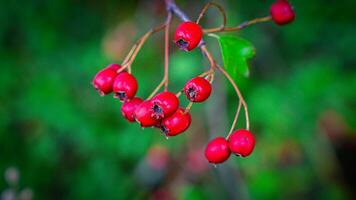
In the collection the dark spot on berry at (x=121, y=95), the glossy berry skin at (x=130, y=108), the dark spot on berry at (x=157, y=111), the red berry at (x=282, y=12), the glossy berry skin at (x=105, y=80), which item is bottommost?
the dark spot on berry at (x=157, y=111)

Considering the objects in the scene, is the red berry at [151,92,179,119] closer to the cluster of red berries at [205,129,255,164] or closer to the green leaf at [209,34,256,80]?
the cluster of red berries at [205,129,255,164]

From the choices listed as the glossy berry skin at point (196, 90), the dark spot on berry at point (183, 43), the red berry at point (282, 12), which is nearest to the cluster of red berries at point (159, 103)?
the glossy berry skin at point (196, 90)

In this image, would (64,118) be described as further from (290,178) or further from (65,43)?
(290,178)

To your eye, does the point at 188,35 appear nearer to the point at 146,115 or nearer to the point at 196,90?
the point at 196,90

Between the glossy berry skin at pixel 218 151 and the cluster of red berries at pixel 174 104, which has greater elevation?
the cluster of red berries at pixel 174 104

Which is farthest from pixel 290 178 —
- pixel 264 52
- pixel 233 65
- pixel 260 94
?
pixel 233 65

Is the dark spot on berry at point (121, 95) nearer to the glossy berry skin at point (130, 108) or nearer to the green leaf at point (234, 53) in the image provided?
the glossy berry skin at point (130, 108)

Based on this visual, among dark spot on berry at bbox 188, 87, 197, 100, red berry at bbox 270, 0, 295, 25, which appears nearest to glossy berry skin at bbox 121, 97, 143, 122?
dark spot on berry at bbox 188, 87, 197, 100
